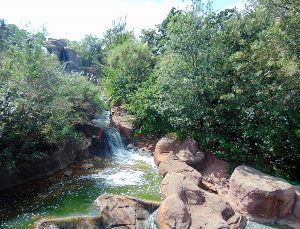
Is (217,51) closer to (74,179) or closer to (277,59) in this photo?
(277,59)

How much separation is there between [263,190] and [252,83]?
4.45m

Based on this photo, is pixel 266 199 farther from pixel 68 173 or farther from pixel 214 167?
pixel 68 173

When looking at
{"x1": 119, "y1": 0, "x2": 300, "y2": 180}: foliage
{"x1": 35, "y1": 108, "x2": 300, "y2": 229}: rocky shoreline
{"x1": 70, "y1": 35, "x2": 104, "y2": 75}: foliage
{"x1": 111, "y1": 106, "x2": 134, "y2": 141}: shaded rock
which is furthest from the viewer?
{"x1": 70, "y1": 35, "x2": 104, "y2": 75}: foliage

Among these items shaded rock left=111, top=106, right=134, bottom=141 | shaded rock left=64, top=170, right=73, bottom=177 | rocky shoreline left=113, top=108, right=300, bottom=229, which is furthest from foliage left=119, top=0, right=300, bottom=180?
shaded rock left=64, top=170, right=73, bottom=177

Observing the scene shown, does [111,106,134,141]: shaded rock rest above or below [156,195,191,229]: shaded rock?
above

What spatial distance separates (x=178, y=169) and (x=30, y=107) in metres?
6.02

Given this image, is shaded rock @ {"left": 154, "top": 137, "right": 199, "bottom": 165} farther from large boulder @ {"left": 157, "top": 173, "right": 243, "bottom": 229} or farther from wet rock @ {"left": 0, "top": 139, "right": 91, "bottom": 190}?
wet rock @ {"left": 0, "top": 139, "right": 91, "bottom": 190}

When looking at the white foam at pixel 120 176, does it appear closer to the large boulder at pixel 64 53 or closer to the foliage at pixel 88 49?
the large boulder at pixel 64 53

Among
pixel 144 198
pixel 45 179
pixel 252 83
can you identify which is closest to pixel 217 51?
pixel 252 83

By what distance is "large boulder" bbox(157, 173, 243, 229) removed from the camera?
309 inches

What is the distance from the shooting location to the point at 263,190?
8992mm

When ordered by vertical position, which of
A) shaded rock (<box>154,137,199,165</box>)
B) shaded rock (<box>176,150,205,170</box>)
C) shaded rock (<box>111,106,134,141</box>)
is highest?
shaded rock (<box>111,106,134,141</box>)

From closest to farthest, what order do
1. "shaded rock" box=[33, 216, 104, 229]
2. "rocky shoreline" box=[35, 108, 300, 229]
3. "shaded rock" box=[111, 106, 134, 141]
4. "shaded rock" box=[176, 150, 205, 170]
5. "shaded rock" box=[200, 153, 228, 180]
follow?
"shaded rock" box=[33, 216, 104, 229]
"rocky shoreline" box=[35, 108, 300, 229]
"shaded rock" box=[200, 153, 228, 180]
"shaded rock" box=[176, 150, 205, 170]
"shaded rock" box=[111, 106, 134, 141]

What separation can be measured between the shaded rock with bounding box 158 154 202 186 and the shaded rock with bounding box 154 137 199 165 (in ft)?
1.86
